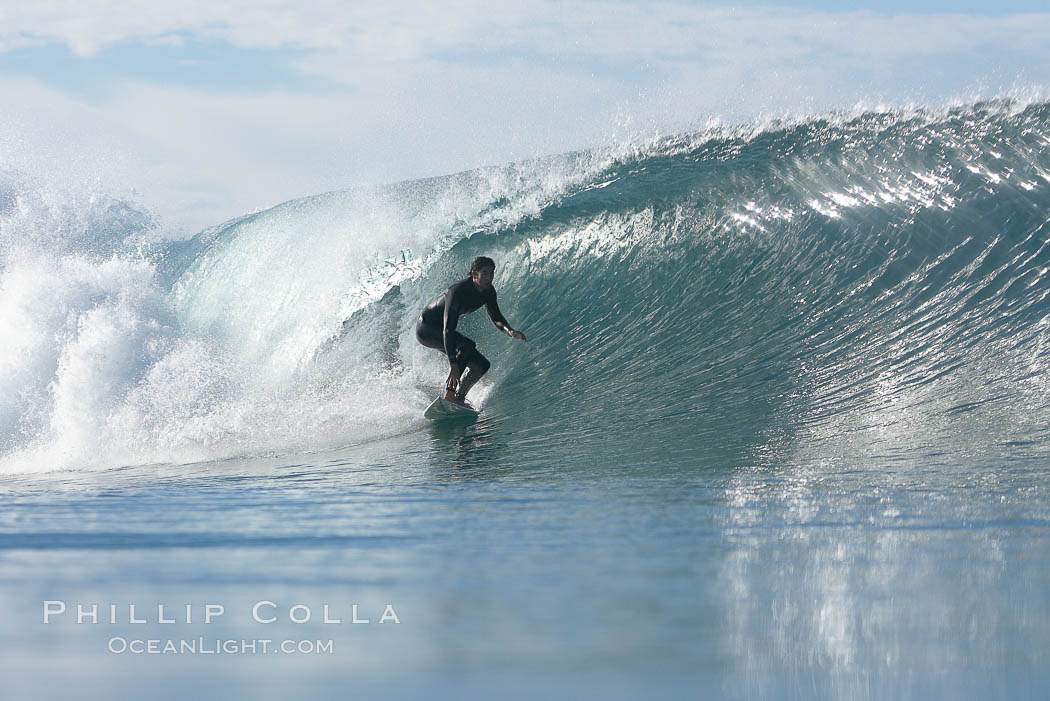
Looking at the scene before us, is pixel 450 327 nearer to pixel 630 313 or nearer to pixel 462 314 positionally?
pixel 462 314

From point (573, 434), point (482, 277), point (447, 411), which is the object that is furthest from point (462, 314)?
point (573, 434)

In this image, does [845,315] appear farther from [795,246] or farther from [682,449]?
[682,449]

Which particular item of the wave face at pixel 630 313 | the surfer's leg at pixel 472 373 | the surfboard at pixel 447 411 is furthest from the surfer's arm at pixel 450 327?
the wave face at pixel 630 313

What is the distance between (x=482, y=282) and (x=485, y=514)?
11.5ft

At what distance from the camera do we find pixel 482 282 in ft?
25.7

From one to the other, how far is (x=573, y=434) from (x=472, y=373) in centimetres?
135

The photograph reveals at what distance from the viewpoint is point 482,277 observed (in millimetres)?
7801

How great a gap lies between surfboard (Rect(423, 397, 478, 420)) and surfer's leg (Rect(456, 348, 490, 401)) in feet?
0.27

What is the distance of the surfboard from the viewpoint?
314 inches

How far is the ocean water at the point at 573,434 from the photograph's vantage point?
2.76 metres

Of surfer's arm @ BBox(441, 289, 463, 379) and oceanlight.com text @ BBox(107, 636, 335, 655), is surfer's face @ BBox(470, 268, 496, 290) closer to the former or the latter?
surfer's arm @ BBox(441, 289, 463, 379)

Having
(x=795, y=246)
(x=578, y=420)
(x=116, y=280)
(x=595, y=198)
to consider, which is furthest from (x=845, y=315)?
(x=116, y=280)

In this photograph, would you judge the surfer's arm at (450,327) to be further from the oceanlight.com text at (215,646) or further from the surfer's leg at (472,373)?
the oceanlight.com text at (215,646)

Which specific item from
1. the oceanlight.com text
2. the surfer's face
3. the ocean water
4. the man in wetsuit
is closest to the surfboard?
the man in wetsuit
